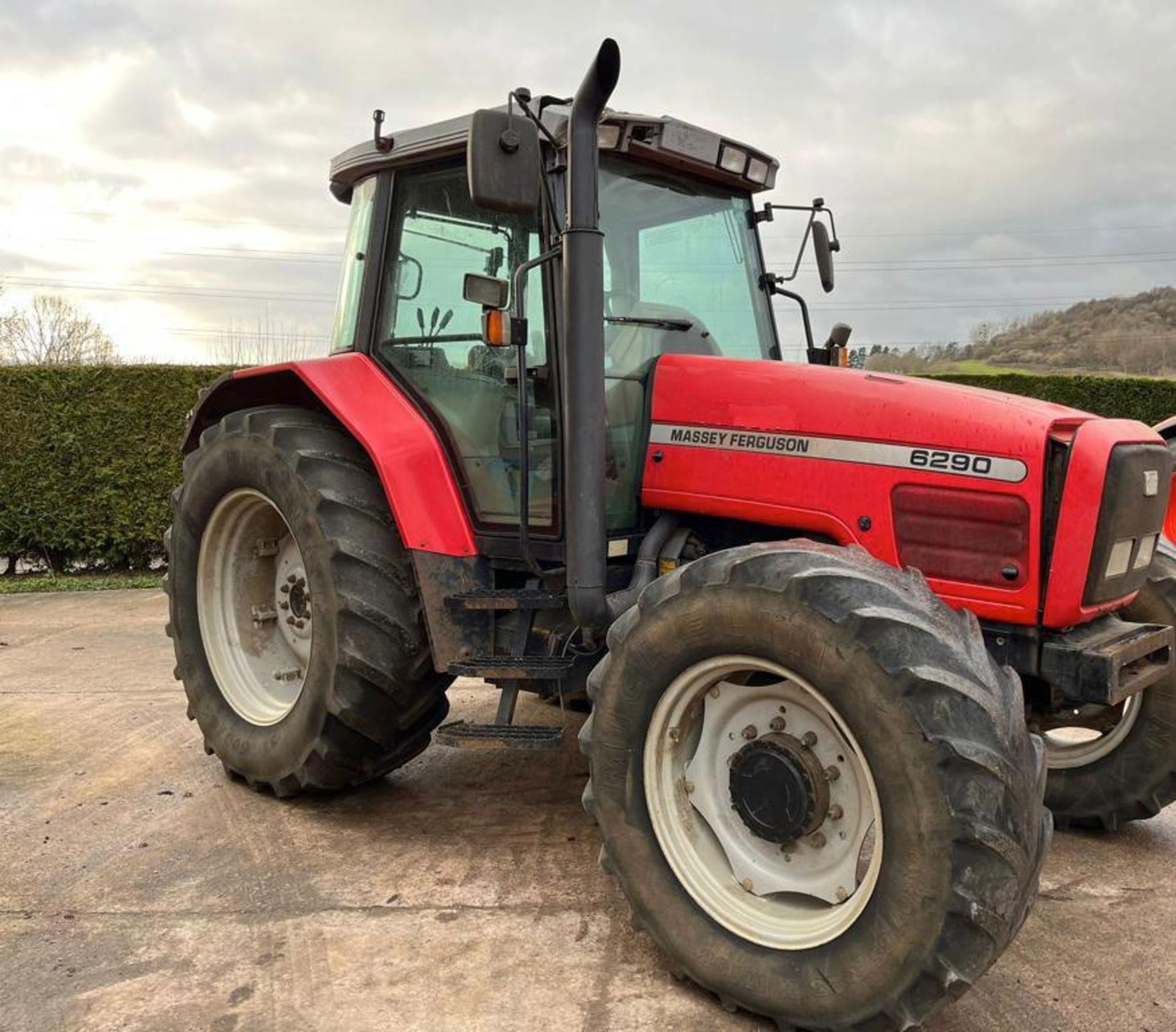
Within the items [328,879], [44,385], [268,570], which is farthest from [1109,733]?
[44,385]

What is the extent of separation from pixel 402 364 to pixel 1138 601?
2.62 m

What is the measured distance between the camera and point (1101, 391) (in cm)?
1213

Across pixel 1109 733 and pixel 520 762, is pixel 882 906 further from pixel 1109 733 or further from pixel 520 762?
pixel 520 762

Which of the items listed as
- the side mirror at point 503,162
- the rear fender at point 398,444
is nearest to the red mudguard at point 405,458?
the rear fender at point 398,444

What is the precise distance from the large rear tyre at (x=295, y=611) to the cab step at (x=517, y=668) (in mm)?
283

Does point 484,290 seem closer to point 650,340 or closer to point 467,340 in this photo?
point 467,340

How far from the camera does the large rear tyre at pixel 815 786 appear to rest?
2184mm

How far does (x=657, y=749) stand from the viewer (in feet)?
8.76

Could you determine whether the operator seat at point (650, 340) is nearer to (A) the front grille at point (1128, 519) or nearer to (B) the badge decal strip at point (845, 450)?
(B) the badge decal strip at point (845, 450)

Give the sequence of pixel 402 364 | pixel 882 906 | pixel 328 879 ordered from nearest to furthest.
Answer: pixel 882 906 → pixel 328 879 → pixel 402 364

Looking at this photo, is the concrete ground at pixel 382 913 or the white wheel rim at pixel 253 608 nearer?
the concrete ground at pixel 382 913

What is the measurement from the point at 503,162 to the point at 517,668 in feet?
4.84

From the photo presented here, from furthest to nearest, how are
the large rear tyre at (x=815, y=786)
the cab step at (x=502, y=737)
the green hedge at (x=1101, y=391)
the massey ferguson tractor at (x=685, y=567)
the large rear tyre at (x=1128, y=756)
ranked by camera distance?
the green hedge at (x=1101, y=391) → the large rear tyre at (x=1128, y=756) → the cab step at (x=502, y=737) → the massey ferguson tractor at (x=685, y=567) → the large rear tyre at (x=815, y=786)

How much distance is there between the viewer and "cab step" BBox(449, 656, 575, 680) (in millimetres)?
3293
